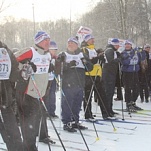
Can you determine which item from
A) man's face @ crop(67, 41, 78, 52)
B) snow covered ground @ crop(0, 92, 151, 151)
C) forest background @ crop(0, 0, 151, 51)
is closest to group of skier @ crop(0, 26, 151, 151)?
man's face @ crop(67, 41, 78, 52)

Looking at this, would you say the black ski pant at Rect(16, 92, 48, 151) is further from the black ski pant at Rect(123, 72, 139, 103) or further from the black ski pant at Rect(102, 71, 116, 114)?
the black ski pant at Rect(123, 72, 139, 103)

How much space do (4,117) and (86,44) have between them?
3338 millimetres

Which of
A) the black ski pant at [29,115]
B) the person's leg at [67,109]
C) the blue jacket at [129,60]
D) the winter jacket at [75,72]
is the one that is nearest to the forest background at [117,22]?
the blue jacket at [129,60]

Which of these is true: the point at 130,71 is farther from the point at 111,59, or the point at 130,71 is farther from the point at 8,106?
the point at 8,106

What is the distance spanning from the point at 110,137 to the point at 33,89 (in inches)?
79.8

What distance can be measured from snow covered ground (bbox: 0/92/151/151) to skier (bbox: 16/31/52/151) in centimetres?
71

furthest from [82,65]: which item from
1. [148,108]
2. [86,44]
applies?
[148,108]

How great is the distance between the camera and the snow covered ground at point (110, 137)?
477cm

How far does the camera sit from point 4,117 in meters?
3.48

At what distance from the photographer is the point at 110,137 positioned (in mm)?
5352

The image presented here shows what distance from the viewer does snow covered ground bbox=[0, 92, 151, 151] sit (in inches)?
188

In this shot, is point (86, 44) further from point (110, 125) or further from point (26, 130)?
point (26, 130)

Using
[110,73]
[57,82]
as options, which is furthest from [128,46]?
[57,82]

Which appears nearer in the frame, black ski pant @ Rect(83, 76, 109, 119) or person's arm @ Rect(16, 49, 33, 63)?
person's arm @ Rect(16, 49, 33, 63)
